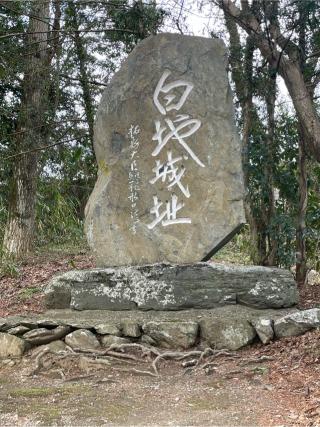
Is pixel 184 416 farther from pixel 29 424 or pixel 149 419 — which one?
pixel 29 424

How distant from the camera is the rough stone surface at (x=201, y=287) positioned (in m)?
5.03

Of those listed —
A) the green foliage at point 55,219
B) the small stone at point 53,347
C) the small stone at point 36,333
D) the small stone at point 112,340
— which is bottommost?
the small stone at point 53,347

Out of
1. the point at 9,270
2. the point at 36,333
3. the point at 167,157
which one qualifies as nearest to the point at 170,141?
the point at 167,157

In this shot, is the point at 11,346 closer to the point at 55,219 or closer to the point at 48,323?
the point at 48,323

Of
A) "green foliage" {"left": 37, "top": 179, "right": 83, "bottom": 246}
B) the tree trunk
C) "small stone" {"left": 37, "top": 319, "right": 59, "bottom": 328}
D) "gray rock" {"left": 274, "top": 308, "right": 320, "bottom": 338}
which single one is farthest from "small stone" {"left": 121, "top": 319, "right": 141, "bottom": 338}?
"green foliage" {"left": 37, "top": 179, "right": 83, "bottom": 246}

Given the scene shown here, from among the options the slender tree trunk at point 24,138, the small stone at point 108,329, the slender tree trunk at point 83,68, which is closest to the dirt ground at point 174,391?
the small stone at point 108,329

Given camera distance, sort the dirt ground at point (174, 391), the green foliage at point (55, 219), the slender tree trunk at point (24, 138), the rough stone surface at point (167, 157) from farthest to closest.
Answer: the green foliage at point (55, 219)
the slender tree trunk at point (24, 138)
the rough stone surface at point (167, 157)
the dirt ground at point (174, 391)

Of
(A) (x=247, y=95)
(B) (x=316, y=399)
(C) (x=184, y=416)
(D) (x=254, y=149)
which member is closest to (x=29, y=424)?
(C) (x=184, y=416)

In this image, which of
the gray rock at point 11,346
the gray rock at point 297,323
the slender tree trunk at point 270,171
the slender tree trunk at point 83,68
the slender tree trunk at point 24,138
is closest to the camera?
the gray rock at point 297,323

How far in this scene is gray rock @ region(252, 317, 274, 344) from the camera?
15.3 ft

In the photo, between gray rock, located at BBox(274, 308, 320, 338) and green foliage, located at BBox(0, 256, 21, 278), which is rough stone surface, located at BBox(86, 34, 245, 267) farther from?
green foliage, located at BBox(0, 256, 21, 278)

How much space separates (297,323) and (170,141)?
203 centimetres

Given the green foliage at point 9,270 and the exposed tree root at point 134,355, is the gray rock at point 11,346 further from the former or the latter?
the green foliage at point 9,270

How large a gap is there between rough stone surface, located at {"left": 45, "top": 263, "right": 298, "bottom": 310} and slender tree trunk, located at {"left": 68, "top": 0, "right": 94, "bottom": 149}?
166 inches
